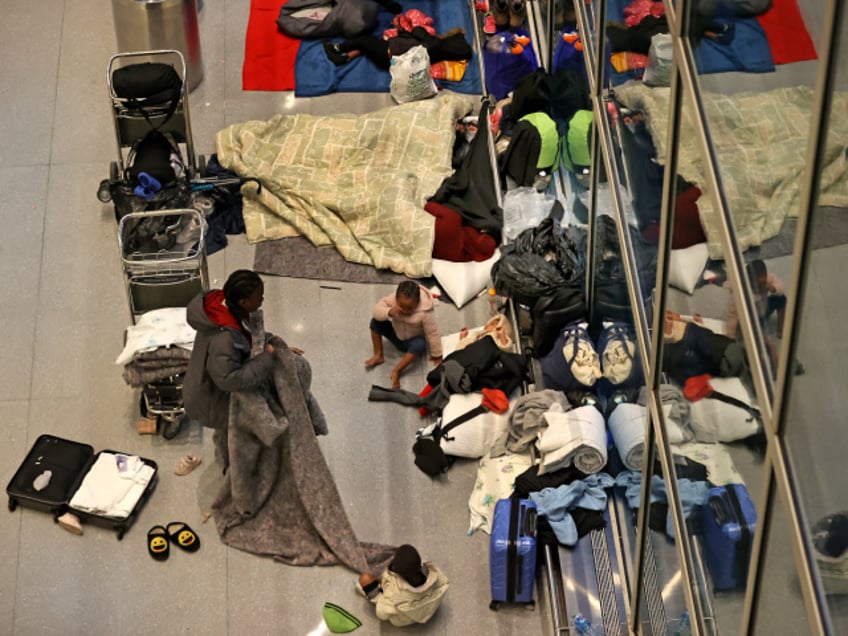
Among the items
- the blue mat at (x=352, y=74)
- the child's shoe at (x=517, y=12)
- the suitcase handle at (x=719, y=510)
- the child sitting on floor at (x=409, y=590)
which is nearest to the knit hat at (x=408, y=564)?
the child sitting on floor at (x=409, y=590)

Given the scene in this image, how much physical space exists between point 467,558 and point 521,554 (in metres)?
0.41

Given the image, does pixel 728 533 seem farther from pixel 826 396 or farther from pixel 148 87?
pixel 148 87

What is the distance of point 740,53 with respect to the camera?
3.27 metres

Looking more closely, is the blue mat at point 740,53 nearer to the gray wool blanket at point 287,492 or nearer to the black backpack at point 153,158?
the gray wool blanket at point 287,492

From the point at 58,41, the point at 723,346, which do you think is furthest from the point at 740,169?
the point at 58,41

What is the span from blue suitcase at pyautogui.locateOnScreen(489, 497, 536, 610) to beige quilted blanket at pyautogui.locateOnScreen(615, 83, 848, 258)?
224cm

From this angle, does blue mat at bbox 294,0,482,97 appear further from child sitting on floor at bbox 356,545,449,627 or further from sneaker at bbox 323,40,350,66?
child sitting on floor at bbox 356,545,449,627

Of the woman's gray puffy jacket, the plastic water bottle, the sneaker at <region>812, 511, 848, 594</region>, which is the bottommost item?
Answer: the plastic water bottle

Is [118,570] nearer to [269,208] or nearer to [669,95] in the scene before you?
[269,208]

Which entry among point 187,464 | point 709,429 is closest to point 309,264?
point 187,464

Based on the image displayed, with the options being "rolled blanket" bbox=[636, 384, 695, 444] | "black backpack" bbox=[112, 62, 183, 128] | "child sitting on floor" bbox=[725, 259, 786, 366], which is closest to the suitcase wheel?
"black backpack" bbox=[112, 62, 183, 128]

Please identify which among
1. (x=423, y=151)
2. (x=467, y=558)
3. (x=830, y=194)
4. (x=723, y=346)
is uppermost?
(x=830, y=194)

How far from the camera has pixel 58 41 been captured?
9.09 meters

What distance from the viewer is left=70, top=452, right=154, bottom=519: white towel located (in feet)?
20.1
